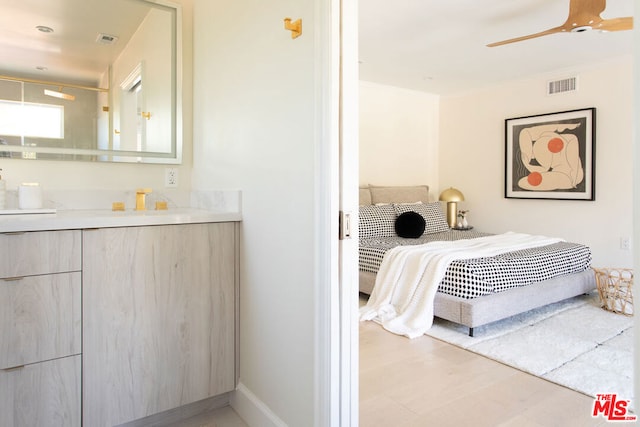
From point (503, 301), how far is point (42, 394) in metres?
2.74

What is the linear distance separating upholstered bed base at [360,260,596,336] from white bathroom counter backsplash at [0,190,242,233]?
1792mm

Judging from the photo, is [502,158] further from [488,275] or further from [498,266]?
[488,275]

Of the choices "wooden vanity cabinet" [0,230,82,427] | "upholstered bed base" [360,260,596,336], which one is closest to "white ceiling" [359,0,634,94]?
"upholstered bed base" [360,260,596,336]

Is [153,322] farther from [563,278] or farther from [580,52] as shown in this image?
[580,52]

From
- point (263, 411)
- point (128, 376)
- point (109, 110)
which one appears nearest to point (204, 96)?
point (109, 110)

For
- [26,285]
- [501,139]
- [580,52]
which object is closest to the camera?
[26,285]

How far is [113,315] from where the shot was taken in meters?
1.63

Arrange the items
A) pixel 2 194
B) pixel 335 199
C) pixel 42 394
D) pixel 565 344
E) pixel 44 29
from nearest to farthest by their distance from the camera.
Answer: pixel 335 199 → pixel 42 394 → pixel 2 194 → pixel 44 29 → pixel 565 344

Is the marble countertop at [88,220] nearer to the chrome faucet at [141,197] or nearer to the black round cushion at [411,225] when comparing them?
the chrome faucet at [141,197]

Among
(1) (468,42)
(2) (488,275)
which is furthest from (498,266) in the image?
(1) (468,42)

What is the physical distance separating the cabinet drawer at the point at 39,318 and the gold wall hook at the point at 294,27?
1190mm

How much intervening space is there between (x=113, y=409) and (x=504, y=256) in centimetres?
281

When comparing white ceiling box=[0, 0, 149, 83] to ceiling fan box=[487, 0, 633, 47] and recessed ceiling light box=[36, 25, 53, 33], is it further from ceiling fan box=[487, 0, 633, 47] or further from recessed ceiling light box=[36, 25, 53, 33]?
ceiling fan box=[487, 0, 633, 47]

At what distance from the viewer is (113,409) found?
1642 millimetres
